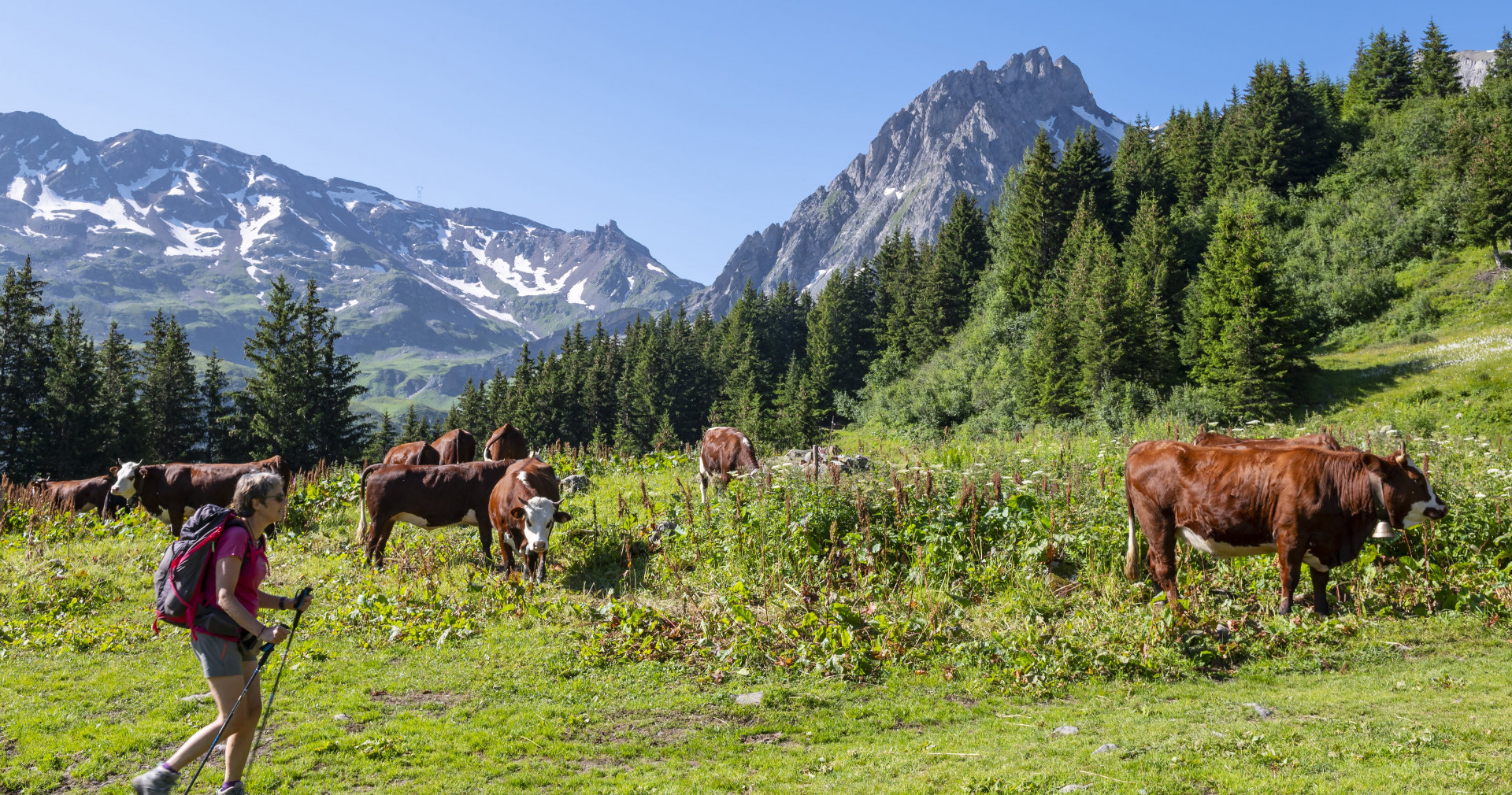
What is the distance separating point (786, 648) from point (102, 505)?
2019 centimetres

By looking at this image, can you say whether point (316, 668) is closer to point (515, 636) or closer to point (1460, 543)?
point (515, 636)

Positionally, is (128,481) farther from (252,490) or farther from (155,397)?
(155,397)

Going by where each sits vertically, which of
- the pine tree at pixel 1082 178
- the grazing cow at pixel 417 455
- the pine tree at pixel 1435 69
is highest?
the pine tree at pixel 1435 69

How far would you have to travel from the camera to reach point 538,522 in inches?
459

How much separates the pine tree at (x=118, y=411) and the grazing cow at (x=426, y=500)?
145 ft

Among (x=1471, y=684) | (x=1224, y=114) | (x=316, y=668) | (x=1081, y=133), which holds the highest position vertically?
(x=1224, y=114)

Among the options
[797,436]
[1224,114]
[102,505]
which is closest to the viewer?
[102,505]

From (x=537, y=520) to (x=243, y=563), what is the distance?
6317 millimetres

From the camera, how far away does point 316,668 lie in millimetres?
8953

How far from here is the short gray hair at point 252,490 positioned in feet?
17.9

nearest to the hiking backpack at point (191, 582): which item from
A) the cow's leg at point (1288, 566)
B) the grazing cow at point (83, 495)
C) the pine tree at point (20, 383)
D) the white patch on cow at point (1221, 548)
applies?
the white patch on cow at point (1221, 548)

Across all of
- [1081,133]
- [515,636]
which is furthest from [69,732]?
[1081,133]

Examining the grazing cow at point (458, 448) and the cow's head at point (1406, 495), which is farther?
the grazing cow at point (458, 448)

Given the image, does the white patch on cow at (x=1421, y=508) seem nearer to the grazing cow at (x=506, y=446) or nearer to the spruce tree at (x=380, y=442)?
the grazing cow at (x=506, y=446)
